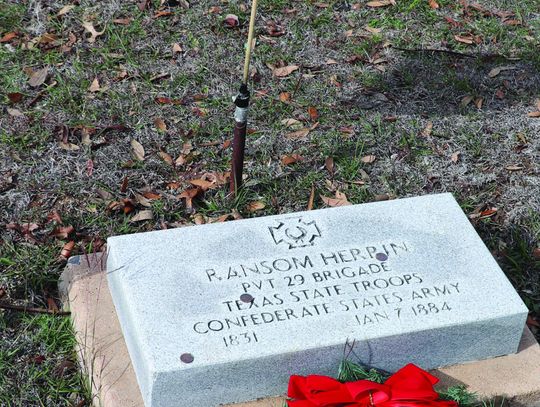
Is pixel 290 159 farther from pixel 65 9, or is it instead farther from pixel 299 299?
pixel 65 9

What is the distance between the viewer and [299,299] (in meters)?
3.17

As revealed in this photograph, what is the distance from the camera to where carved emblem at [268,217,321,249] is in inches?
134

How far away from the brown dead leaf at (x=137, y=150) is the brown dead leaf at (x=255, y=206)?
60 cm

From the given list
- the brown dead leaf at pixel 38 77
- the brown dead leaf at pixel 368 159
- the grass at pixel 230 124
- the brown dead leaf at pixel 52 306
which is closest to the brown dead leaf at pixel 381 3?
the grass at pixel 230 124

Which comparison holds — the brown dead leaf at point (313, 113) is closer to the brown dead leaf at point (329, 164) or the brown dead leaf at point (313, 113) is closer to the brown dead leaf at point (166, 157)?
the brown dead leaf at point (329, 164)

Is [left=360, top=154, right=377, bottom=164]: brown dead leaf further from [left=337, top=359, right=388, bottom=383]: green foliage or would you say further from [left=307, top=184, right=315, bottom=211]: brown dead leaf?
[left=337, top=359, right=388, bottom=383]: green foliage

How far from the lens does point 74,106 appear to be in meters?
4.72

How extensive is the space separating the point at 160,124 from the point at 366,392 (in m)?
2.17

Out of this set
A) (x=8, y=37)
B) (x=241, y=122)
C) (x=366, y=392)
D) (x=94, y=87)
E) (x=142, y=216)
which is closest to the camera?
(x=366, y=392)

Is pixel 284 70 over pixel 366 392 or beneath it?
beneath

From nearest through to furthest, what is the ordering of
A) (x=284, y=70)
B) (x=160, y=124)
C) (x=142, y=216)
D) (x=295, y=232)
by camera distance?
(x=295, y=232) < (x=142, y=216) < (x=160, y=124) < (x=284, y=70)

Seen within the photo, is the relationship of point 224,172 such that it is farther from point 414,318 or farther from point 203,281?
point 414,318

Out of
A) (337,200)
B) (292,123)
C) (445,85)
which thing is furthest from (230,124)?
(445,85)

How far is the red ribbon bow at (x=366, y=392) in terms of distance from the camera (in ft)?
9.39
